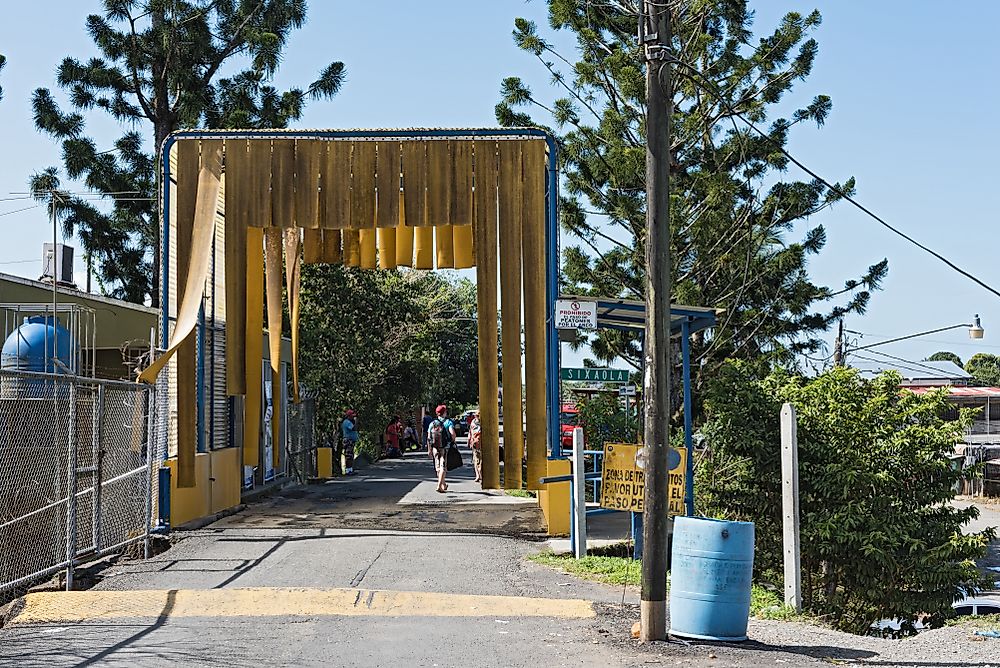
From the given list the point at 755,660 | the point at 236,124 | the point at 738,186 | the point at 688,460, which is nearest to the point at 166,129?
the point at 236,124

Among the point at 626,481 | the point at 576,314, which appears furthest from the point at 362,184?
the point at 626,481

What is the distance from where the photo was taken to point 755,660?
852cm

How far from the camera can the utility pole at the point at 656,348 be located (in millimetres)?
9039

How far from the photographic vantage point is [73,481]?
10.9 metres

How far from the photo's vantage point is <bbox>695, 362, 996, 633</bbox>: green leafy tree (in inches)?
538

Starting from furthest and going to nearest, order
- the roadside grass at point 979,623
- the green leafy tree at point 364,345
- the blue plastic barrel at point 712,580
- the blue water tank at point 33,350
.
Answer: the green leafy tree at point 364,345 → the blue water tank at point 33,350 → the roadside grass at point 979,623 → the blue plastic barrel at point 712,580

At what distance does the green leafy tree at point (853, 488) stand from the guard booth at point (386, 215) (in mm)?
3110

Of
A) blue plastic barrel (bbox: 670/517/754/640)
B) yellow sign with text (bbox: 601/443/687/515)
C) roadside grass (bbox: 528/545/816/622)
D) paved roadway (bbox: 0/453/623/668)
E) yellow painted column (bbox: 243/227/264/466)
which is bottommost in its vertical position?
roadside grass (bbox: 528/545/816/622)

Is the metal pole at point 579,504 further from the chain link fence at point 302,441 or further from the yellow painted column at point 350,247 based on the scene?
the chain link fence at point 302,441

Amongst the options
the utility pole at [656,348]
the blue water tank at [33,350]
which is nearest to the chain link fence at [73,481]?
the blue water tank at [33,350]

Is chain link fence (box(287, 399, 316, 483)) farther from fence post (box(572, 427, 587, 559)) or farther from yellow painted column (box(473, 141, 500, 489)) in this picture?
fence post (box(572, 427, 587, 559))

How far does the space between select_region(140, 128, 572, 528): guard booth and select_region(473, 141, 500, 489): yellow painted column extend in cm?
2

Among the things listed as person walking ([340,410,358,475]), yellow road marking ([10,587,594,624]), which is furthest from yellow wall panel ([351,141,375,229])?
person walking ([340,410,358,475])

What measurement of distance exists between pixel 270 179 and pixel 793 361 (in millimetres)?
15825
